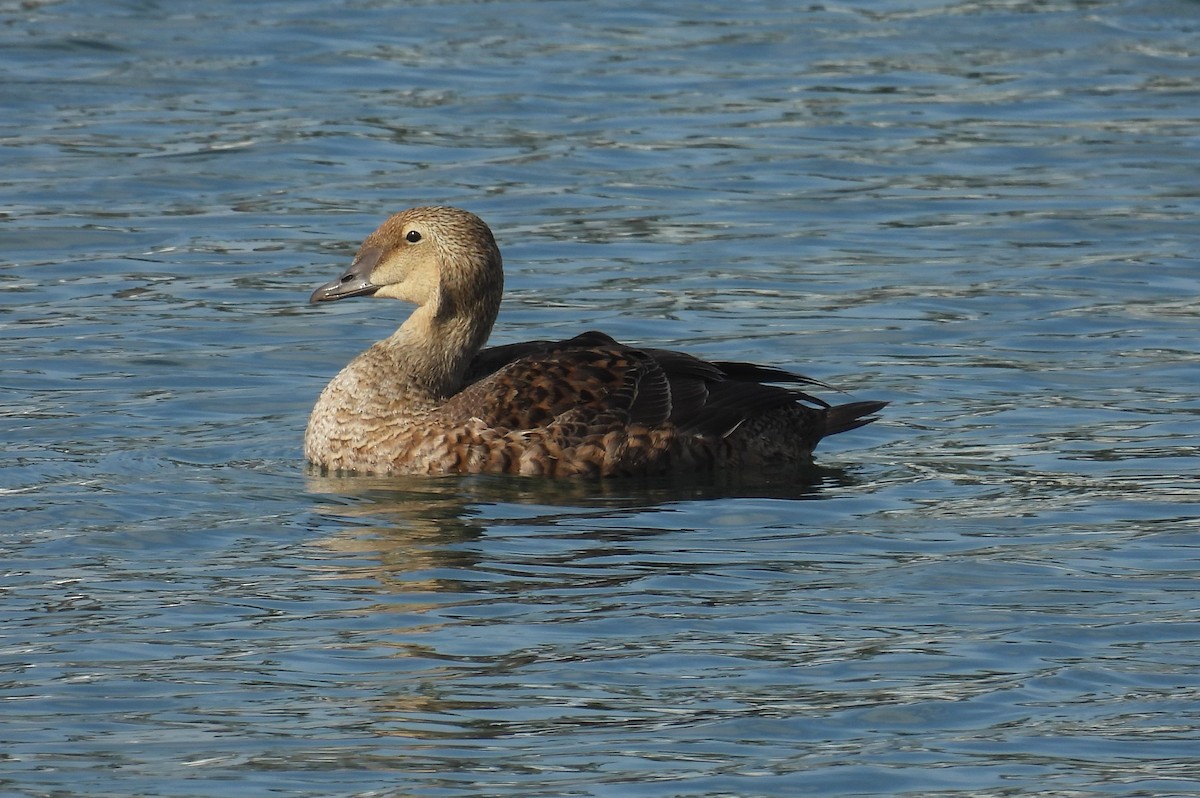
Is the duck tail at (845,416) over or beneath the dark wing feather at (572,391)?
beneath

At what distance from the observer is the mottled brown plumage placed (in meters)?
10.3

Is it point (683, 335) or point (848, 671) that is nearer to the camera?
point (848, 671)

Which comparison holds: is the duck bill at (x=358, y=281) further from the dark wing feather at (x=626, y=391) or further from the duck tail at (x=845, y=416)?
the duck tail at (x=845, y=416)

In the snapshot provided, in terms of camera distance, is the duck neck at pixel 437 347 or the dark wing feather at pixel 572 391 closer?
the dark wing feather at pixel 572 391

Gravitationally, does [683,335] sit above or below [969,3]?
below

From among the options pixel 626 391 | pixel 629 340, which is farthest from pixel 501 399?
pixel 629 340

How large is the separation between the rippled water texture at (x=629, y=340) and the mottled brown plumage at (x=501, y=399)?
19cm

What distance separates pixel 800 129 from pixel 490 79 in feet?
8.94

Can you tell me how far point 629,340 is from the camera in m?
12.8

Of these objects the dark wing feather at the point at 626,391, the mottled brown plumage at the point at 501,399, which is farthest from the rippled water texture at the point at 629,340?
the dark wing feather at the point at 626,391

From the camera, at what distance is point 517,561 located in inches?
346

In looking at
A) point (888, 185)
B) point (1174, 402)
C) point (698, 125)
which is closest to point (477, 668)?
point (1174, 402)

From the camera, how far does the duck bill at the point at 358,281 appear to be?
1069 centimetres

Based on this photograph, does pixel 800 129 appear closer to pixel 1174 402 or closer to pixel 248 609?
pixel 1174 402
